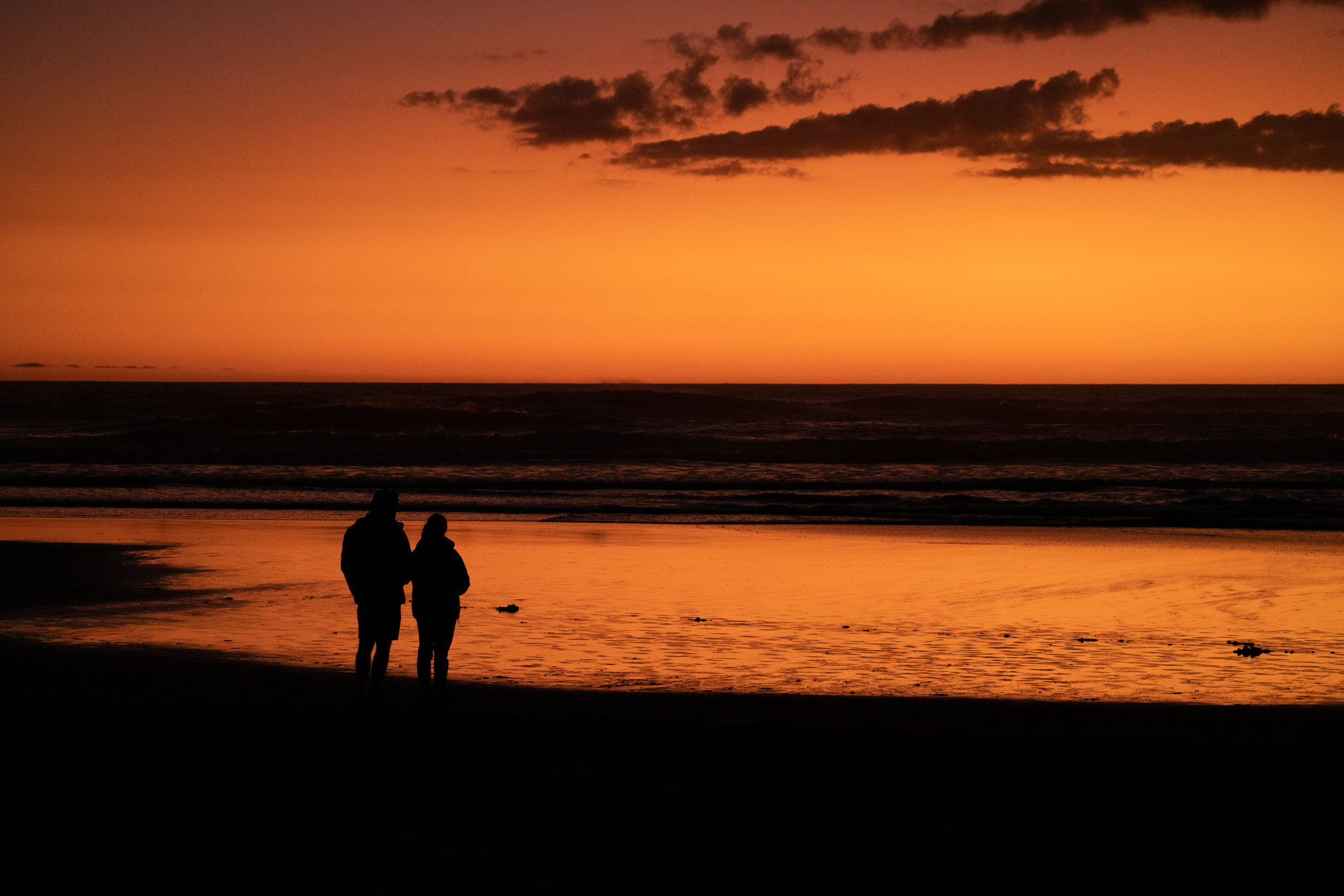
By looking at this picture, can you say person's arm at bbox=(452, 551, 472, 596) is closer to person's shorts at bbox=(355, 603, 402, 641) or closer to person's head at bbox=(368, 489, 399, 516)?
person's shorts at bbox=(355, 603, 402, 641)

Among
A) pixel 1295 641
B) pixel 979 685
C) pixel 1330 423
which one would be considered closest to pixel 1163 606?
pixel 1295 641

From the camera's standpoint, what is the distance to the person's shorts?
7855 mm

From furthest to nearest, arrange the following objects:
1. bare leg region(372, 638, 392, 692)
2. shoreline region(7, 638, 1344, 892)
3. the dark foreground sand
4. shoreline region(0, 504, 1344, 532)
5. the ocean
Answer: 1. the ocean
2. shoreline region(0, 504, 1344, 532)
3. bare leg region(372, 638, 392, 692)
4. shoreline region(7, 638, 1344, 892)
5. the dark foreground sand

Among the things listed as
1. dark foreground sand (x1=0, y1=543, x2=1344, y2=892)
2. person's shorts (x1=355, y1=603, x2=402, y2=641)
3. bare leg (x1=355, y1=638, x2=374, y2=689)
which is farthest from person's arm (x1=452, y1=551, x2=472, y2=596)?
dark foreground sand (x1=0, y1=543, x2=1344, y2=892)

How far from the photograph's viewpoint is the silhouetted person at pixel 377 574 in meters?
7.79

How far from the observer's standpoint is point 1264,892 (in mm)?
4699

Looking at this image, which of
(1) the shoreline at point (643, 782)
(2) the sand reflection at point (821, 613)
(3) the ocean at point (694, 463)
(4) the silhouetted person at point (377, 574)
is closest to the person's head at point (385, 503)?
(4) the silhouetted person at point (377, 574)

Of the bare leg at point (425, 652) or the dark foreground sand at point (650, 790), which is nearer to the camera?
the dark foreground sand at point (650, 790)

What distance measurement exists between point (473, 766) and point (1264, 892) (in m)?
4.03

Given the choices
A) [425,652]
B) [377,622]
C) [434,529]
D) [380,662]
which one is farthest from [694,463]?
[380,662]

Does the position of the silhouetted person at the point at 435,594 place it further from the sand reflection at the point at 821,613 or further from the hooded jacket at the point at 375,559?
the sand reflection at the point at 821,613

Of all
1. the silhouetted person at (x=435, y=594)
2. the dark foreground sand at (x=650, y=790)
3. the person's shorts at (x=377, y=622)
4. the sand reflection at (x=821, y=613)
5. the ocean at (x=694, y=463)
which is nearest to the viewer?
the dark foreground sand at (x=650, y=790)

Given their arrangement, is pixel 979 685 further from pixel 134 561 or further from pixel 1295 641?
pixel 134 561

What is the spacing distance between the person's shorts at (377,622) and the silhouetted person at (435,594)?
18cm
